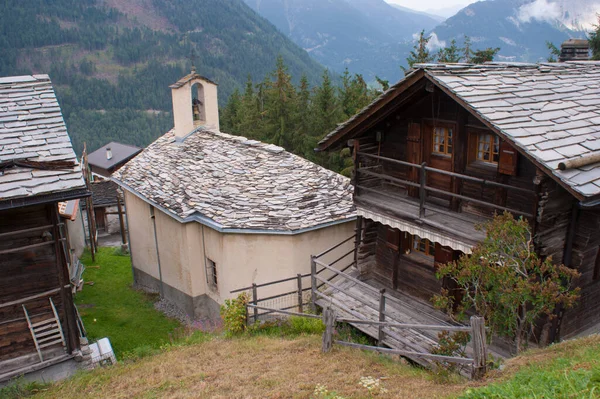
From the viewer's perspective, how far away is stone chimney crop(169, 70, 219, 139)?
21.7m

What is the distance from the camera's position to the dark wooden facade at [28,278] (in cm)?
1005

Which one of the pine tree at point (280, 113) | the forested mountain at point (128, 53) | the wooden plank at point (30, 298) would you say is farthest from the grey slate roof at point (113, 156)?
the wooden plank at point (30, 298)

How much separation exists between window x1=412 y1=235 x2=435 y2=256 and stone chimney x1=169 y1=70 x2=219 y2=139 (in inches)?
497

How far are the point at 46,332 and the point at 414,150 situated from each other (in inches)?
347

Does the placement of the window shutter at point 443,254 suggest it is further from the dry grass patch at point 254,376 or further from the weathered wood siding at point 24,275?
the weathered wood siding at point 24,275

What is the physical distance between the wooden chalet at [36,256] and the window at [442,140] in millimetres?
7490

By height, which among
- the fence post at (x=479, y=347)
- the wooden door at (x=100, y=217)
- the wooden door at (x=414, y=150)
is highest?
the wooden door at (x=414, y=150)

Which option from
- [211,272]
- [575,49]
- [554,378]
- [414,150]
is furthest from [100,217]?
[554,378]

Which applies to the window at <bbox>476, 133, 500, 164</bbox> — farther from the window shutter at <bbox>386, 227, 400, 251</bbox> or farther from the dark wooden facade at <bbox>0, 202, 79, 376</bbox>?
the dark wooden facade at <bbox>0, 202, 79, 376</bbox>

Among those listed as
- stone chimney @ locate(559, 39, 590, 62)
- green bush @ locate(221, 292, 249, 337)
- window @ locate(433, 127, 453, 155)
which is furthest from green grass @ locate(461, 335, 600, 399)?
stone chimney @ locate(559, 39, 590, 62)

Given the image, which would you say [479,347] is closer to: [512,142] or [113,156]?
[512,142]

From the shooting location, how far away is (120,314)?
18.4 meters

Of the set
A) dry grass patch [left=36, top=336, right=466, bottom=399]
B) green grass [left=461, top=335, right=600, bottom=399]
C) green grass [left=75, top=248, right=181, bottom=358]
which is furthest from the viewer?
green grass [left=75, top=248, right=181, bottom=358]

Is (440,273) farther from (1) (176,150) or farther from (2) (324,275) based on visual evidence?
(1) (176,150)
